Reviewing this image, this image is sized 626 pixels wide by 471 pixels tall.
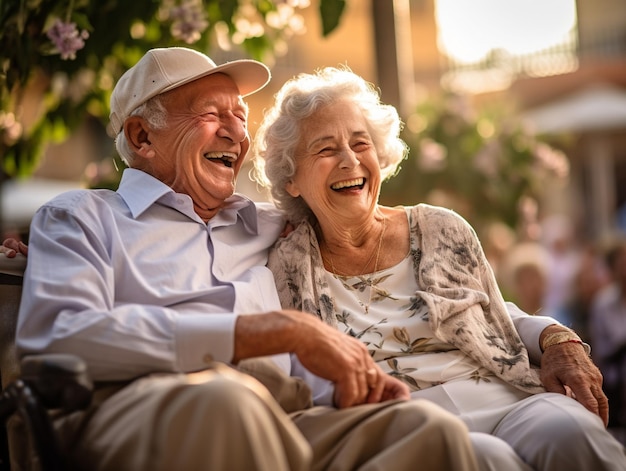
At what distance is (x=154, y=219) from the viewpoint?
3074 mm

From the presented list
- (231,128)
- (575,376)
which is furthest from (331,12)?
(575,376)

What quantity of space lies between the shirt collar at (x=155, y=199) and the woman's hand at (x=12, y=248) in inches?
14.1

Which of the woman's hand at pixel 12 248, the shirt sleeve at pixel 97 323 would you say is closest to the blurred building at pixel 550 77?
the woman's hand at pixel 12 248

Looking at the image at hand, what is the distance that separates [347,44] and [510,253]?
12507mm

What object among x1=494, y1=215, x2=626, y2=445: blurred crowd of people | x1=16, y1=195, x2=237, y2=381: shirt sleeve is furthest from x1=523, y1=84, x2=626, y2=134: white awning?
x1=16, y1=195, x2=237, y2=381: shirt sleeve

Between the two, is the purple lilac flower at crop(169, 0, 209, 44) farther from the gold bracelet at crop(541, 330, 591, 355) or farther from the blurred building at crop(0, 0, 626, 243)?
the blurred building at crop(0, 0, 626, 243)

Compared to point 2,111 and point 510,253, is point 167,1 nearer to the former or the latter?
point 2,111

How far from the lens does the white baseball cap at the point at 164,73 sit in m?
3.21

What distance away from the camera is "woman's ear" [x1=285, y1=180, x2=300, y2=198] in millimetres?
3383

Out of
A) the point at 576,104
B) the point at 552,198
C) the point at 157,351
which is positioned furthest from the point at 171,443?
the point at 552,198

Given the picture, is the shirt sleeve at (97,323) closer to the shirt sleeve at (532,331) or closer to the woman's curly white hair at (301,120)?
the woman's curly white hair at (301,120)

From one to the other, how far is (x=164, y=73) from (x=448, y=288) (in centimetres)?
120

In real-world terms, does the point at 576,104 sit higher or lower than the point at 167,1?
lower

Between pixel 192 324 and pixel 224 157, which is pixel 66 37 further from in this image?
pixel 192 324
